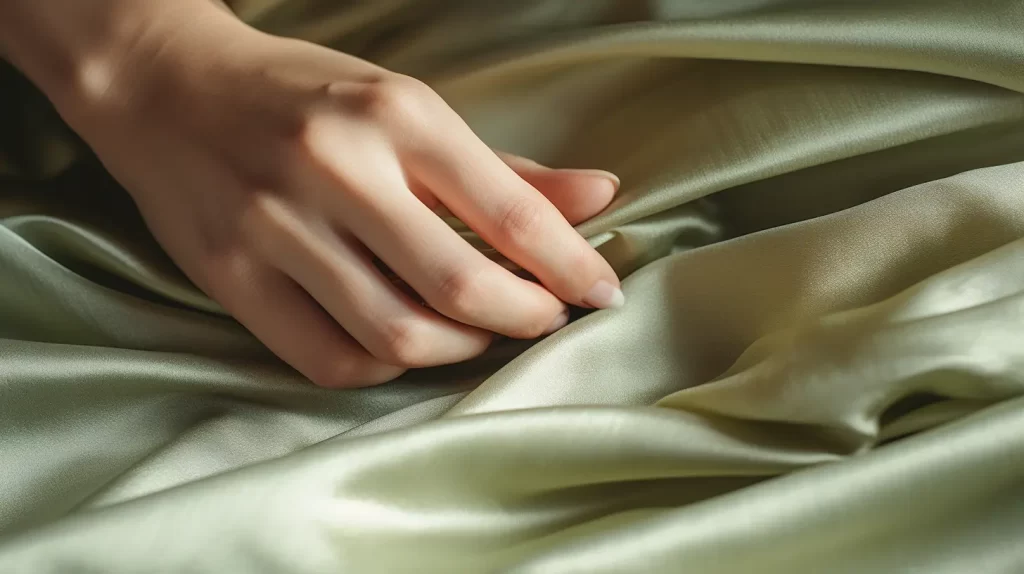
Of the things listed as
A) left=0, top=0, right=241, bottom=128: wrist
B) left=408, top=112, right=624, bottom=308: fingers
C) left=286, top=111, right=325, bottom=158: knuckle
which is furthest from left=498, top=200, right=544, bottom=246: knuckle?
left=0, top=0, right=241, bottom=128: wrist

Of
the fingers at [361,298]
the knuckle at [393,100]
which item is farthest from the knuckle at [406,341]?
the knuckle at [393,100]

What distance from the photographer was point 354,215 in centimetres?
41

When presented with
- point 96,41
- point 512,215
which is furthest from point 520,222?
point 96,41

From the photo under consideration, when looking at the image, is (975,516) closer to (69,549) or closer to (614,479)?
(614,479)

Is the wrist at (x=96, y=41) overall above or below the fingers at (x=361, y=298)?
above

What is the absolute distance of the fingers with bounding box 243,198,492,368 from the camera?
401 mm

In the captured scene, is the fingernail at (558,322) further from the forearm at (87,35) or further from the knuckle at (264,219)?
the forearm at (87,35)

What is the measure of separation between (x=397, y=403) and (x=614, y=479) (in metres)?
0.14

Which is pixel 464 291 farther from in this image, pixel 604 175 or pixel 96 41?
pixel 96 41

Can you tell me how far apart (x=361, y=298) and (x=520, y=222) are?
0.28 ft

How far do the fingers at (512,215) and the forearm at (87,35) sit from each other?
8.0 inches

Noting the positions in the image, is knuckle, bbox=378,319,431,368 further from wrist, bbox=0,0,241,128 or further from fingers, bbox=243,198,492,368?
wrist, bbox=0,0,241,128

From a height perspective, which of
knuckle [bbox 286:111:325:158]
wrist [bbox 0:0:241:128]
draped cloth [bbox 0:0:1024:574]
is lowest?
draped cloth [bbox 0:0:1024:574]

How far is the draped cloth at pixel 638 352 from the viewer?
0.31 m
